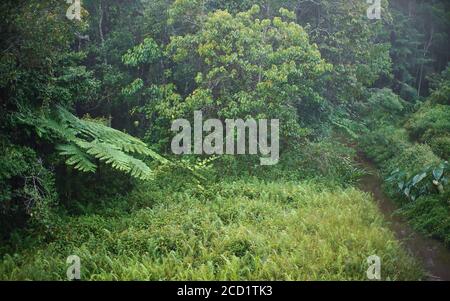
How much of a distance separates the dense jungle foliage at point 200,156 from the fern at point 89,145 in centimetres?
5

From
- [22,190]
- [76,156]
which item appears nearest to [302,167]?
[76,156]

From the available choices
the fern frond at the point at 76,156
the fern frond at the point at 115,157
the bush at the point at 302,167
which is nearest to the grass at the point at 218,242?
the fern frond at the point at 115,157

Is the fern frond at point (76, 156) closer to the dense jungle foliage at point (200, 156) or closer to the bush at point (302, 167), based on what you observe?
the dense jungle foliage at point (200, 156)

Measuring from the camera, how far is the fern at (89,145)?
29.3 feet

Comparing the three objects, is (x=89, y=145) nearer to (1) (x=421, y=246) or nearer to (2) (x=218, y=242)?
(2) (x=218, y=242)

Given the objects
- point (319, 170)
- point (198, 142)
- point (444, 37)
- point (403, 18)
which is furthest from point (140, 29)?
point (444, 37)

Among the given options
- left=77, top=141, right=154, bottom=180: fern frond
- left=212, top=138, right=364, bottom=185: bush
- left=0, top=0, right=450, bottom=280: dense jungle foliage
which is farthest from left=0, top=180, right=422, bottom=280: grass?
left=212, top=138, right=364, bottom=185: bush

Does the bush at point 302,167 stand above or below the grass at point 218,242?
above

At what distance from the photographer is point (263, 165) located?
44.5 ft

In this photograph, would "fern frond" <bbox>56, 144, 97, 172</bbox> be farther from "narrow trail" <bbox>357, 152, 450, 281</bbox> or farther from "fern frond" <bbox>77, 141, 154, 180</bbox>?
"narrow trail" <bbox>357, 152, 450, 281</bbox>

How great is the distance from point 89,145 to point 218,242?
3.54 metres

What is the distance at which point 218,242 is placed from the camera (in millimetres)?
8805

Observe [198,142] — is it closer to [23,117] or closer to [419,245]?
[23,117]
